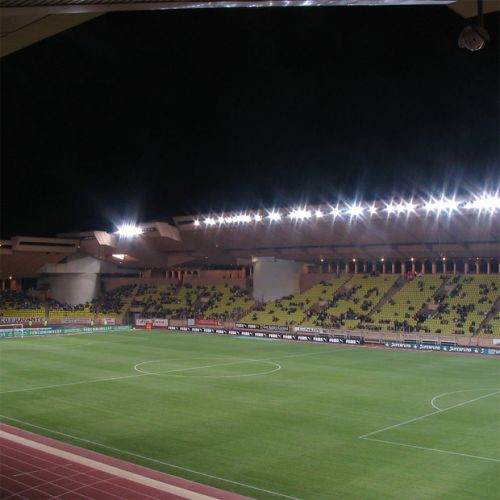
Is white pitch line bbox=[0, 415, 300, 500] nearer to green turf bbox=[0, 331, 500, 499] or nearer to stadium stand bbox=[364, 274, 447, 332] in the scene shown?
green turf bbox=[0, 331, 500, 499]

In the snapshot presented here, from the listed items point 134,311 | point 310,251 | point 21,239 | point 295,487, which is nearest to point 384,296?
point 310,251

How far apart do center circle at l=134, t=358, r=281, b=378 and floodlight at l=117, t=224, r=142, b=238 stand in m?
25.7

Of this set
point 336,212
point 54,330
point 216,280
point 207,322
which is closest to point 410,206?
point 336,212

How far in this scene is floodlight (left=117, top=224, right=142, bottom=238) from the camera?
5619 cm

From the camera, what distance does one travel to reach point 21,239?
57656 mm

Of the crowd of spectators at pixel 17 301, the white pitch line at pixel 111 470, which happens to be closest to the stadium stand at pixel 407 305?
the white pitch line at pixel 111 470

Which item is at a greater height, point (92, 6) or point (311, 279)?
point (92, 6)

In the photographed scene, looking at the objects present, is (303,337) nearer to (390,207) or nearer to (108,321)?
(390,207)

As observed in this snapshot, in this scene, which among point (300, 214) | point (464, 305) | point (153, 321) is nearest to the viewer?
point (464, 305)

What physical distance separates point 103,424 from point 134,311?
152 feet

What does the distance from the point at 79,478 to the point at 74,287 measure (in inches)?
2231

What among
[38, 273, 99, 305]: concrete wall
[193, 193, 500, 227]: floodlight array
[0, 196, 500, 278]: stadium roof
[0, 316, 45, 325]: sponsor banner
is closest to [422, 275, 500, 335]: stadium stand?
[0, 196, 500, 278]: stadium roof

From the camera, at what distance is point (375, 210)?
4141 cm

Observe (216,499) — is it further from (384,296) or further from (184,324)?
(184,324)
